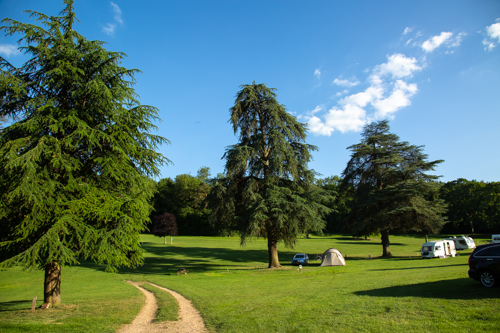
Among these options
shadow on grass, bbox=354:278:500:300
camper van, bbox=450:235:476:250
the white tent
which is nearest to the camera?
shadow on grass, bbox=354:278:500:300

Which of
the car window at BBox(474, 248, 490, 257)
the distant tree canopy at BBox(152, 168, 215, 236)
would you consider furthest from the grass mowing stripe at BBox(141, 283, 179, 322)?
the distant tree canopy at BBox(152, 168, 215, 236)

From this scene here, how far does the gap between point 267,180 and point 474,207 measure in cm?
7194

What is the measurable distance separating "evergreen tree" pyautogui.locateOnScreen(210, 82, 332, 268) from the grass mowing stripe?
887cm

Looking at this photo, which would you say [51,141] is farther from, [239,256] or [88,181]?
[239,256]

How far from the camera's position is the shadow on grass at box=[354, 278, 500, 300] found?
9289 millimetres

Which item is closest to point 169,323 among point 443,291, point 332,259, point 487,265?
point 443,291

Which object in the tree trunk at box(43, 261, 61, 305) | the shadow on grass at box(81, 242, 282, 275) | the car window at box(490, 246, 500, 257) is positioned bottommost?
the shadow on grass at box(81, 242, 282, 275)

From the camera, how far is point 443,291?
33.5ft

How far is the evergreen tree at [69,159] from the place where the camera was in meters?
11.2

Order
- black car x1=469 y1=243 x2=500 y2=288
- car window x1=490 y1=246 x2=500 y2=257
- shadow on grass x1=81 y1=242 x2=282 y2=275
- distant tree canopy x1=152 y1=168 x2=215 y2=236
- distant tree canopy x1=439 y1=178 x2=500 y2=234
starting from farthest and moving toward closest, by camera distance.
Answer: distant tree canopy x1=152 y1=168 x2=215 y2=236 < distant tree canopy x1=439 y1=178 x2=500 y2=234 < shadow on grass x1=81 y1=242 x2=282 y2=275 < car window x1=490 y1=246 x2=500 y2=257 < black car x1=469 y1=243 x2=500 y2=288

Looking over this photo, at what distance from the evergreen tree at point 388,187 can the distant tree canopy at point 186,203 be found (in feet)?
181

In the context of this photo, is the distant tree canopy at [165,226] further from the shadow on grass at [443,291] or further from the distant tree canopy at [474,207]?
the distant tree canopy at [474,207]

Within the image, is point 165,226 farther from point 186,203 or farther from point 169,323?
point 169,323

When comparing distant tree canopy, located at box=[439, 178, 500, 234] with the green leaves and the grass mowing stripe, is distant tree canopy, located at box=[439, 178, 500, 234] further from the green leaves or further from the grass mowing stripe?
the green leaves
